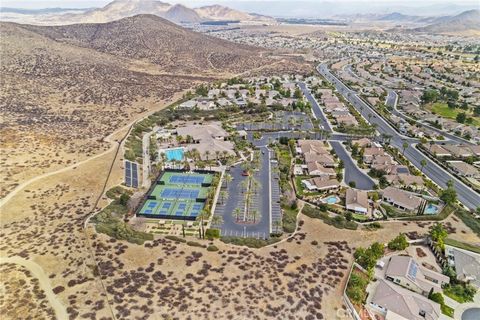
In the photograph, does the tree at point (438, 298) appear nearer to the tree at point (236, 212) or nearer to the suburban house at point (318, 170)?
the tree at point (236, 212)

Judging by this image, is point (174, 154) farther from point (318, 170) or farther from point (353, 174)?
point (353, 174)

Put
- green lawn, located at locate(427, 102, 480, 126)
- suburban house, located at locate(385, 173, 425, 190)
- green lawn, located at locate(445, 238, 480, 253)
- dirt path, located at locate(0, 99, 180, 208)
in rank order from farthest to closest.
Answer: green lawn, located at locate(427, 102, 480, 126), suburban house, located at locate(385, 173, 425, 190), dirt path, located at locate(0, 99, 180, 208), green lawn, located at locate(445, 238, 480, 253)

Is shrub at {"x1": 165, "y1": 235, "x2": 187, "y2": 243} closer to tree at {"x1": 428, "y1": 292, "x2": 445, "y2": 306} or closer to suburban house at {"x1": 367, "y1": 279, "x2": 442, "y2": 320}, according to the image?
suburban house at {"x1": 367, "y1": 279, "x2": 442, "y2": 320}

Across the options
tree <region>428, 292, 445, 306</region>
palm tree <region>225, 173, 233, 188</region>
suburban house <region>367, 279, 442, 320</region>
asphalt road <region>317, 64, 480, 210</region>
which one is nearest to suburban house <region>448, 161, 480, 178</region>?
asphalt road <region>317, 64, 480, 210</region>

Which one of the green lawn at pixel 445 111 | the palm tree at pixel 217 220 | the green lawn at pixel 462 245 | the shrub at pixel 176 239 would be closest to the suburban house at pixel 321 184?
the palm tree at pixel 217 220

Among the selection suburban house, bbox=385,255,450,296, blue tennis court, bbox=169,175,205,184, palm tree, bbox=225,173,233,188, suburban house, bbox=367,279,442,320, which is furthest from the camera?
blue tennis court, bbox=169,175,205,184

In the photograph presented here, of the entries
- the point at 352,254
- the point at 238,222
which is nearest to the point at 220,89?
the point at 238,222

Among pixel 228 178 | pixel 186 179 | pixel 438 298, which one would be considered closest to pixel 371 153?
pixel 228 178
